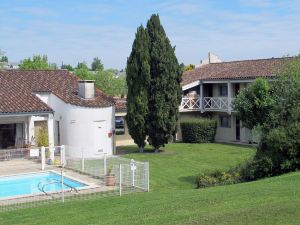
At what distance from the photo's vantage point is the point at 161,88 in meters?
30.2

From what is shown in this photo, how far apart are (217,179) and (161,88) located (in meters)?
13.0

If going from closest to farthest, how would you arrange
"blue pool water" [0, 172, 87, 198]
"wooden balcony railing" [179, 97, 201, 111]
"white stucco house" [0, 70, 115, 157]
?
1. "blue pool water" [0, 172, 87, 198]
2. "white stucco house" [0, 70, 115, 157]
3. "wooden balcony railing" [179, 97, 201, 111]

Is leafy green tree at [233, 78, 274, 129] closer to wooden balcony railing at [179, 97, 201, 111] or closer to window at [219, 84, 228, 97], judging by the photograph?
wooden balcony railing at [179, 97, 201, 111]

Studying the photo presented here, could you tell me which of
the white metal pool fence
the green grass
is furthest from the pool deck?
the green grass

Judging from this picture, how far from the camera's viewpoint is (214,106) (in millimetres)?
37719

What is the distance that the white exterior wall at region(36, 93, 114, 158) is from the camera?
29422 mm

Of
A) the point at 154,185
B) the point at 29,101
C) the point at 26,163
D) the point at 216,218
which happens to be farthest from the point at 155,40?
the point at 216,218

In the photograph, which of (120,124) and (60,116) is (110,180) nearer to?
(60,116)

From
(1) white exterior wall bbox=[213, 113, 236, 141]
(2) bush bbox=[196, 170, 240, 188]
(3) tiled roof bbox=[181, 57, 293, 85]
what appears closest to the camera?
(2) bush bbox=[196, 170, 240, 188]

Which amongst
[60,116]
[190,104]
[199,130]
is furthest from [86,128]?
[190,104]

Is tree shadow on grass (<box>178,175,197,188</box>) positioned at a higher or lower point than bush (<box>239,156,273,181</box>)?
lower

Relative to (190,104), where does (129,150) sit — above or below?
below

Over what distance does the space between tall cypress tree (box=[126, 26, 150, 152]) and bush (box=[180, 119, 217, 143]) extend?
20.1 ft

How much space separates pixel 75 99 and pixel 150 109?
478 centimetres
